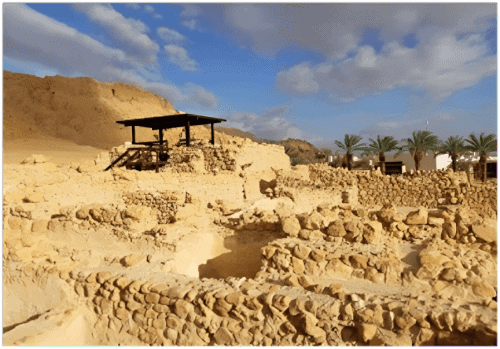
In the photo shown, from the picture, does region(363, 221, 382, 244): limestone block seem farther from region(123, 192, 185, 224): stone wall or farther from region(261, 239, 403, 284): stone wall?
region(123, 192, 185, 224): stone wall

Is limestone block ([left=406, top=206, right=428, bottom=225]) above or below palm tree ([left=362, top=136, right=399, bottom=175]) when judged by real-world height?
below

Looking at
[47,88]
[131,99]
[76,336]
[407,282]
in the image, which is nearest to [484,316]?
[407,282]

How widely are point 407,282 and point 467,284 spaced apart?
695 millimetres

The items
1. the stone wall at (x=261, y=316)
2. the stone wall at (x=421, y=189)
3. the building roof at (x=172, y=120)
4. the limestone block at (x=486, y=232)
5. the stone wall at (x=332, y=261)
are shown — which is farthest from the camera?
the building roof at (x=172, y=120)

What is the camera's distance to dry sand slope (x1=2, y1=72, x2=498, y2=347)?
11.3 feet

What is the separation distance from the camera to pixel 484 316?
309cm

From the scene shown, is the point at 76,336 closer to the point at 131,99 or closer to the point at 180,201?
the point at 180,201

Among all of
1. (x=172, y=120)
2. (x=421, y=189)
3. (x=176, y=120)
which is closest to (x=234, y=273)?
(x=176, y=120)

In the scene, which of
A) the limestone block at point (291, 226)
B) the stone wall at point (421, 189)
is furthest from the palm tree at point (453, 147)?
the limestone block at point (291, 226)

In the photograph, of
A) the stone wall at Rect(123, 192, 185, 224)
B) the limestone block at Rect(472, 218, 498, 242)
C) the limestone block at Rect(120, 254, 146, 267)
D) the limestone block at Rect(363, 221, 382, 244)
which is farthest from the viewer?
the stone wall at Rect(123, 192, 185, 224)

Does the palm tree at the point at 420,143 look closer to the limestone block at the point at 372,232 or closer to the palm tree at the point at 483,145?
the palm tree at the point at 483,145

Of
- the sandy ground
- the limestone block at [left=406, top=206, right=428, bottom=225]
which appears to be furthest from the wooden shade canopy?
the limestone block at [left=406, top=206, right=428, bottom=225]

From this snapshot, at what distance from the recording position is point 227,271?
639 cm

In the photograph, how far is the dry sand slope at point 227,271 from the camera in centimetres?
345
